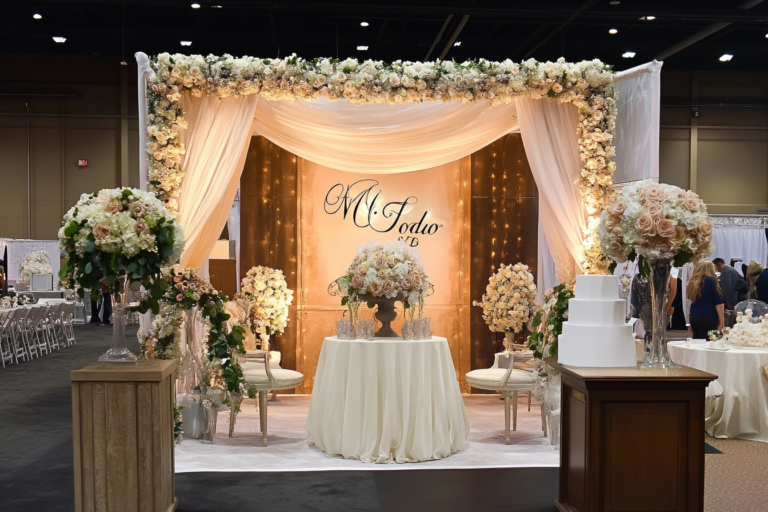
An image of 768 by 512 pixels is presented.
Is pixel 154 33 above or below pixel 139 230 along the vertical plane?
above

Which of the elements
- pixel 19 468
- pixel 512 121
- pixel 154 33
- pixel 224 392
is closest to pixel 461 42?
pixel 154 33

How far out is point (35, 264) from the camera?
1692 cm

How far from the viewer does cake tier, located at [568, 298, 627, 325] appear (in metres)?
3.89

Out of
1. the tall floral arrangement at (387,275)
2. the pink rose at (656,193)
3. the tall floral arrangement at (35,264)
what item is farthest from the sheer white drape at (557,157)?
the tall floral arrangement at (35,264)

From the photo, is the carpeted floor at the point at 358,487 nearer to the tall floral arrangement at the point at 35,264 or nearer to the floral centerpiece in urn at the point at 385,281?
the floral centerpiece in urn at the point at 385,281

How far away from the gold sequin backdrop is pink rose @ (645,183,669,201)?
4747mm

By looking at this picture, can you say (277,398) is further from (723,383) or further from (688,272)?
(688,272)

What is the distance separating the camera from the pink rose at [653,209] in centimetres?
363

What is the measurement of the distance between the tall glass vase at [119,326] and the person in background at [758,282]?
9.11 metres

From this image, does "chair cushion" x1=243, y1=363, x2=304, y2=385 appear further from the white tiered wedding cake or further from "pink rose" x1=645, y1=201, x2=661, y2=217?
"pink rose" x1=645, y1=201, x2=661, y2=217

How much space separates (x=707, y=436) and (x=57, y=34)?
12.6 metres

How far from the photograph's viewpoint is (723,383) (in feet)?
21.6

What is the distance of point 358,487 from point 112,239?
224cm

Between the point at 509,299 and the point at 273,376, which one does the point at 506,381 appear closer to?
the point at 509,299
